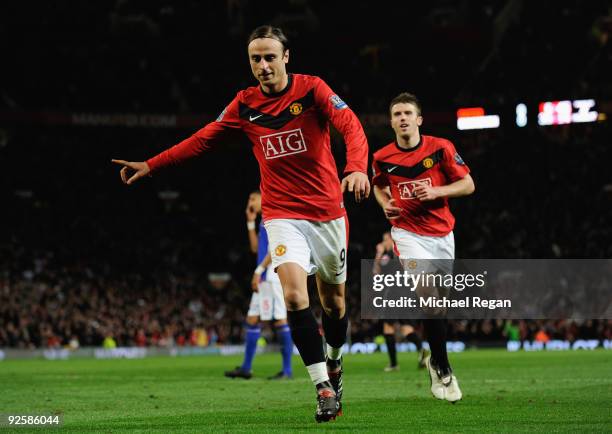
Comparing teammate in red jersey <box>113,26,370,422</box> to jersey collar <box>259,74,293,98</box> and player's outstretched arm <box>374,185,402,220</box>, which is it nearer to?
jersey collar <box>259,74,293,98</box>

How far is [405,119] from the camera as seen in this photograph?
30.7 ft

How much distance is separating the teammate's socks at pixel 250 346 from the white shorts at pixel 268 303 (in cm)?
22

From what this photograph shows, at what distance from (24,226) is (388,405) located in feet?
97.1

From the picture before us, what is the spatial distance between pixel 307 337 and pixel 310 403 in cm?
199

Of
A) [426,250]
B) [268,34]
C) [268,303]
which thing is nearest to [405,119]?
[426,250]

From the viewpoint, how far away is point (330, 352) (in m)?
7.90

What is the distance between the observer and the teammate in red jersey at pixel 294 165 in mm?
6957

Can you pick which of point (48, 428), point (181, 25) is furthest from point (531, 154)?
point (48, 428)

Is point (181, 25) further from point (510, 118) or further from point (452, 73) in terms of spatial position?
point (510, 118)

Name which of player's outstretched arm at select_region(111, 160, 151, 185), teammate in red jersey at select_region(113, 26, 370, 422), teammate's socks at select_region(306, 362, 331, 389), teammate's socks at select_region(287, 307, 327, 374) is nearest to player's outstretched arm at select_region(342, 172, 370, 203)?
teammate in red jersey at select_region(113, 26, 370, 422)

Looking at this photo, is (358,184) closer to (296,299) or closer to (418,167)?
(296,299)

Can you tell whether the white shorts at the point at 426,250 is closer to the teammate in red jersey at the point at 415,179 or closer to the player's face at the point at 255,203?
the teammate in red jersey at the point at 415,179

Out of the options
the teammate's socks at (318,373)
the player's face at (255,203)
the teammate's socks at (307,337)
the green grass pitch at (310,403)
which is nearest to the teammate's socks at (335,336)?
the green grass pitch at (310,403)

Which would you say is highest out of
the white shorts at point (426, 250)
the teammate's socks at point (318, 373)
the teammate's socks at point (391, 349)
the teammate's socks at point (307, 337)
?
the white shorts at point (426, 250)
